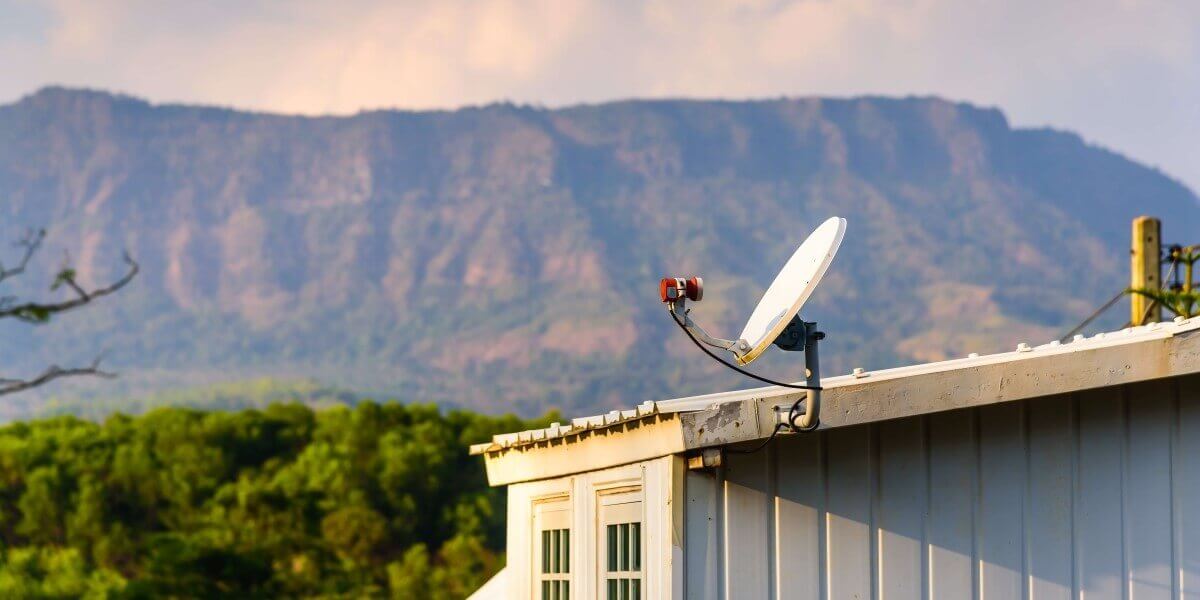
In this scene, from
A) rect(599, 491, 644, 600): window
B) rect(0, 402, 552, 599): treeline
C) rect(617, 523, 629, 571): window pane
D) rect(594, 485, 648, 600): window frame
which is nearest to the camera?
rect(594, 485, 648, 600): window frame

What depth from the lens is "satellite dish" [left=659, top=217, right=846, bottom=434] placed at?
7516 millimetres

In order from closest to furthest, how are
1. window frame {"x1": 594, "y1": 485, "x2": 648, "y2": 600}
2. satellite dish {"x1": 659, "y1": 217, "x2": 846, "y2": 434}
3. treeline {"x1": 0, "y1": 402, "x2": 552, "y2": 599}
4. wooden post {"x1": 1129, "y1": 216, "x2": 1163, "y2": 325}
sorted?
satellite dish {"x1": 659, "y1": 217, "x2": 846, "y2": 434}
window frame {"x1": 594, "y1": 485, "x2": 648, "y2": 600}
wooden post {"x1": 1129, "y1": 216, "x2": 1163, "y2": 325}
treeline {"x1": 0, "y1": 402, "x2": 552, "y2": 599}

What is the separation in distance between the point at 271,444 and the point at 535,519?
275 feet

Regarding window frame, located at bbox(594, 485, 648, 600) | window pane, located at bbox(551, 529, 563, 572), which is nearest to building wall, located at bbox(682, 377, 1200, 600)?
window frame, located at bbox(594, 485, 648, 600)

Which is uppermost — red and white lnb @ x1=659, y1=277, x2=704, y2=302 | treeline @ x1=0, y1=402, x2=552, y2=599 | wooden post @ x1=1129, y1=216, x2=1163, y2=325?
treeline @ x1=0, y1=402, x2=552, y2=599

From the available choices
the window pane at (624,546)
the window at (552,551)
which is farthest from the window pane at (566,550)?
the window pane at (624,546)

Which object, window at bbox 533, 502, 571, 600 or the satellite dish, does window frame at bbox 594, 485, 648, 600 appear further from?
the satellite dish

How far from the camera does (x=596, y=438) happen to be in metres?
9.21

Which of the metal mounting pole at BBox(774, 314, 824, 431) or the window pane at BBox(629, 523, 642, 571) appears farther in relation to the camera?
the window pane at BBox(629, 523, 642, 571)

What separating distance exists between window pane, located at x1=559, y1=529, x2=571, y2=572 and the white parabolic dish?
2.37 metres

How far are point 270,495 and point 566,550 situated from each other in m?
63.3

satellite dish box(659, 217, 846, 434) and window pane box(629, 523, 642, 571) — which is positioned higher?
satellite dish box(659, 217, 846, 434)

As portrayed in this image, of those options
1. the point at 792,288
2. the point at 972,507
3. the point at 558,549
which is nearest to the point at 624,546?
the point at 558,549

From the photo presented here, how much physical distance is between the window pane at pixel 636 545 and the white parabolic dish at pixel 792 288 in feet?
4.17
